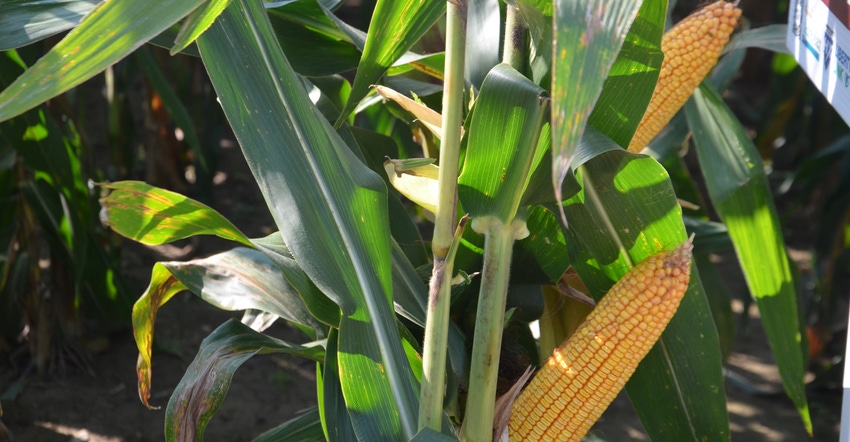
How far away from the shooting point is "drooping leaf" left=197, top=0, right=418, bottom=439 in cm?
72

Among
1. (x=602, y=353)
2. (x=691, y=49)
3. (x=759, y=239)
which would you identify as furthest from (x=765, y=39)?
(x=602, y=353)

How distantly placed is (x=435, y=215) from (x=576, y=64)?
35cm

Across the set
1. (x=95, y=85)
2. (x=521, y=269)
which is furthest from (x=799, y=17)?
(x=95, y=85)

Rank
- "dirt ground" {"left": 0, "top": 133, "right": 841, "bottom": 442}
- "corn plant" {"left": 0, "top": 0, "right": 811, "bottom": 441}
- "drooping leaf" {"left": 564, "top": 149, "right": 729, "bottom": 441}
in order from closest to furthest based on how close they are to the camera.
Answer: "corn plant" {"left": 0, "top": 0, "right": 811, "bottom": 441}
"drooping leaf" {"left": 564, "top": 149, "right": 729, "bottom": 441}
"dirt ground" {"left": 0, "top": 133, "right": 841, "bottom": 442}

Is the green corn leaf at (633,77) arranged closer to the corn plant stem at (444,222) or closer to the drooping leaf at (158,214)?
the corn plant stem at (444,222)

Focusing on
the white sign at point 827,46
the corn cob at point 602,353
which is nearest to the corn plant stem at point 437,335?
the corn cob at point 602,353

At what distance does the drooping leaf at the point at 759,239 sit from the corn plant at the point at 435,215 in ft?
0.78

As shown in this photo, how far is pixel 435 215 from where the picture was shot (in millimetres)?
742

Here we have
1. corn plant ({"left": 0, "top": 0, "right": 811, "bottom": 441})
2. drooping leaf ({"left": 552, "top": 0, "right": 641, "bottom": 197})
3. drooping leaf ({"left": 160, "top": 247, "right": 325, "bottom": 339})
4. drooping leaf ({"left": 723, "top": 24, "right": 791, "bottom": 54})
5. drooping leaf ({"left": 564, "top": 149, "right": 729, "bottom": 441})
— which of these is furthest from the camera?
drooping leaf ({"left": 723, "top": 24, "right": 791, "bottom": 54})

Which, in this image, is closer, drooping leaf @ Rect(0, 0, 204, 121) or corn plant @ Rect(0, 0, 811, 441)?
drooping leaf @ Rect(0, 0, 204, 121)

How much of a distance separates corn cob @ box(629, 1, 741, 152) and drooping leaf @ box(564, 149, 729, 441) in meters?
0.10

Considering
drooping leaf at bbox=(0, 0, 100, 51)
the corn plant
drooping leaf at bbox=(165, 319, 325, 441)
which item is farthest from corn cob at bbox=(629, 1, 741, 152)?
drooping leaf at bbox=(0, 0, 100, 51)

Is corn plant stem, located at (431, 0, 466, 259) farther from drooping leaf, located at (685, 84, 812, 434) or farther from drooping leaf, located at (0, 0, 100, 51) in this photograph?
drooping leaf, located at (685, 84, 812, 434)

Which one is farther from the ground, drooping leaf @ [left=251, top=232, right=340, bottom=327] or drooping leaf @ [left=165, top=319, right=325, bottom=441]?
drooping leaf @ [left=251, top=232, right=340, bottom=327]
